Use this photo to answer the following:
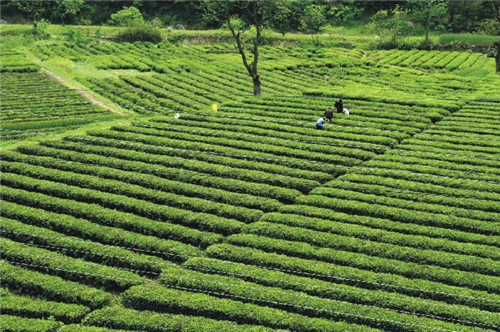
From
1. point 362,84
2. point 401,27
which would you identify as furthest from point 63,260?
point 401,27

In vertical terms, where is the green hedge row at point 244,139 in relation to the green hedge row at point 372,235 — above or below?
above

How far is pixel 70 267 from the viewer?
20516 millimetres

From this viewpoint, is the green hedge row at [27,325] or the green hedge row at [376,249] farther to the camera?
the green hedge row at [376,249]

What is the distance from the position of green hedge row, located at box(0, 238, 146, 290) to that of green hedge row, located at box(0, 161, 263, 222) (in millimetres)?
5366

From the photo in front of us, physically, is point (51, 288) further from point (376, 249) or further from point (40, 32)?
point (40, 32)

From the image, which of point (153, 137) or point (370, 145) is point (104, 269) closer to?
point (153, 137)

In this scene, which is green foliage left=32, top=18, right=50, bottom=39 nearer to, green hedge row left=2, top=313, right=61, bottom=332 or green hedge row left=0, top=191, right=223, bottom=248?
green hedge row left=0, top=191, right=223, bottom=248

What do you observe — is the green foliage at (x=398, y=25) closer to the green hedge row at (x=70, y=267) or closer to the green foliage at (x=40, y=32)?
the green foliage at (x=40, y=32)

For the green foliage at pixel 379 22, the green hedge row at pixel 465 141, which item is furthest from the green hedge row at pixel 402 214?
the green foliage at pixel 379 22

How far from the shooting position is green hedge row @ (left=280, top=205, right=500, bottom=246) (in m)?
21.2

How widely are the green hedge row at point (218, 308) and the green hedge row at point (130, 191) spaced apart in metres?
6.27

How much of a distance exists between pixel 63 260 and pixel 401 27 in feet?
263

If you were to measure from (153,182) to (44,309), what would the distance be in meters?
10.2

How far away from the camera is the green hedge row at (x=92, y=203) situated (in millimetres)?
23359
